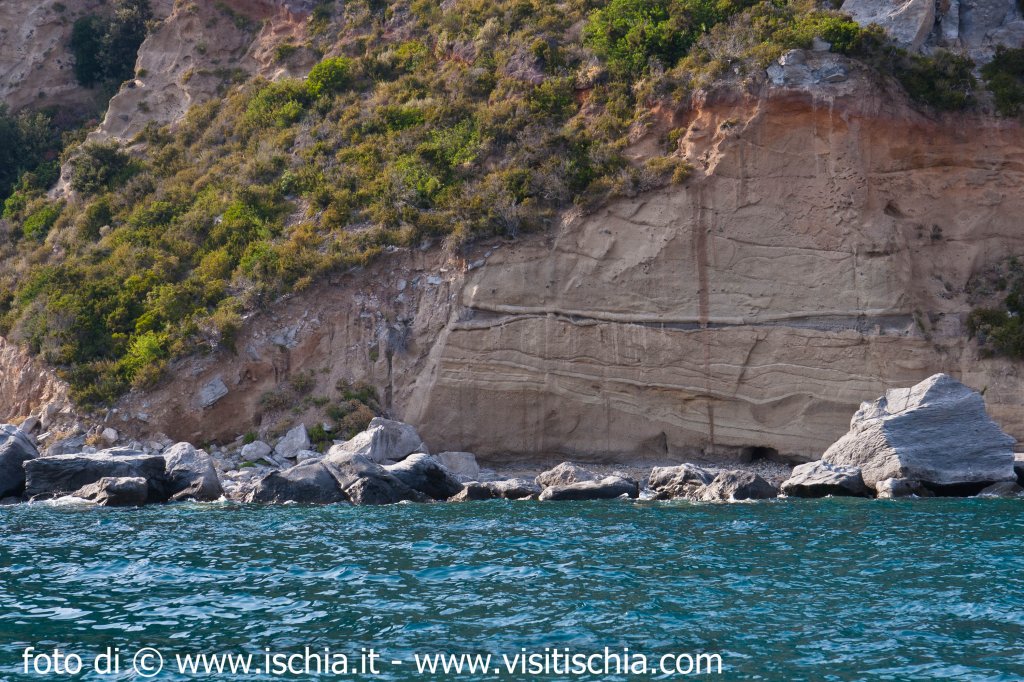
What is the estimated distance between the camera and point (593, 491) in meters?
17.6

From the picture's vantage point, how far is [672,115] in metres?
24.0

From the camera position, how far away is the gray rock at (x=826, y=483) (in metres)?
17.0

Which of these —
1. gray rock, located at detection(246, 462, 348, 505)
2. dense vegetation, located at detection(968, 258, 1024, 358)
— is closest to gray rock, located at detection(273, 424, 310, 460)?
gray rock, located at detection(246, 462, 348, 505)

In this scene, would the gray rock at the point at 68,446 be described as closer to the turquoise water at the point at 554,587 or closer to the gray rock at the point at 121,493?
the gray rock at the point at 121,493

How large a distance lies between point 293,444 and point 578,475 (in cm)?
661

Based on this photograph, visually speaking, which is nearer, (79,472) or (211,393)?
(79,472)

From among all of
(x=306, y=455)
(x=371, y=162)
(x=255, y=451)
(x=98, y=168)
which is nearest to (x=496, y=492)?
(x=306, y=455)

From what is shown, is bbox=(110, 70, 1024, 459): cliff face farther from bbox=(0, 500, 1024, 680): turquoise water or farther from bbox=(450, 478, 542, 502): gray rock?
bbox=(0, 500, 1024, 680): turquoise water

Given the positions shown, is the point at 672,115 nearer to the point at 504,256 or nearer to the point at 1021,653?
the point at 504,256

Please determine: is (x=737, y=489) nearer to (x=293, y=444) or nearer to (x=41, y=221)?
(x=293, y=444)

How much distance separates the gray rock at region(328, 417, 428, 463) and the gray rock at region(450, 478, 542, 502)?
229 cm

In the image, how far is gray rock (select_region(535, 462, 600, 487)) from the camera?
18.5 metres

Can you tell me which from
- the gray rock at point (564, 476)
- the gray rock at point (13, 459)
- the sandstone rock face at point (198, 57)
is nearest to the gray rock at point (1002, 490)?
the gray rock at point (564, 476)

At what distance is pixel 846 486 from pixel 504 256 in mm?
9380
